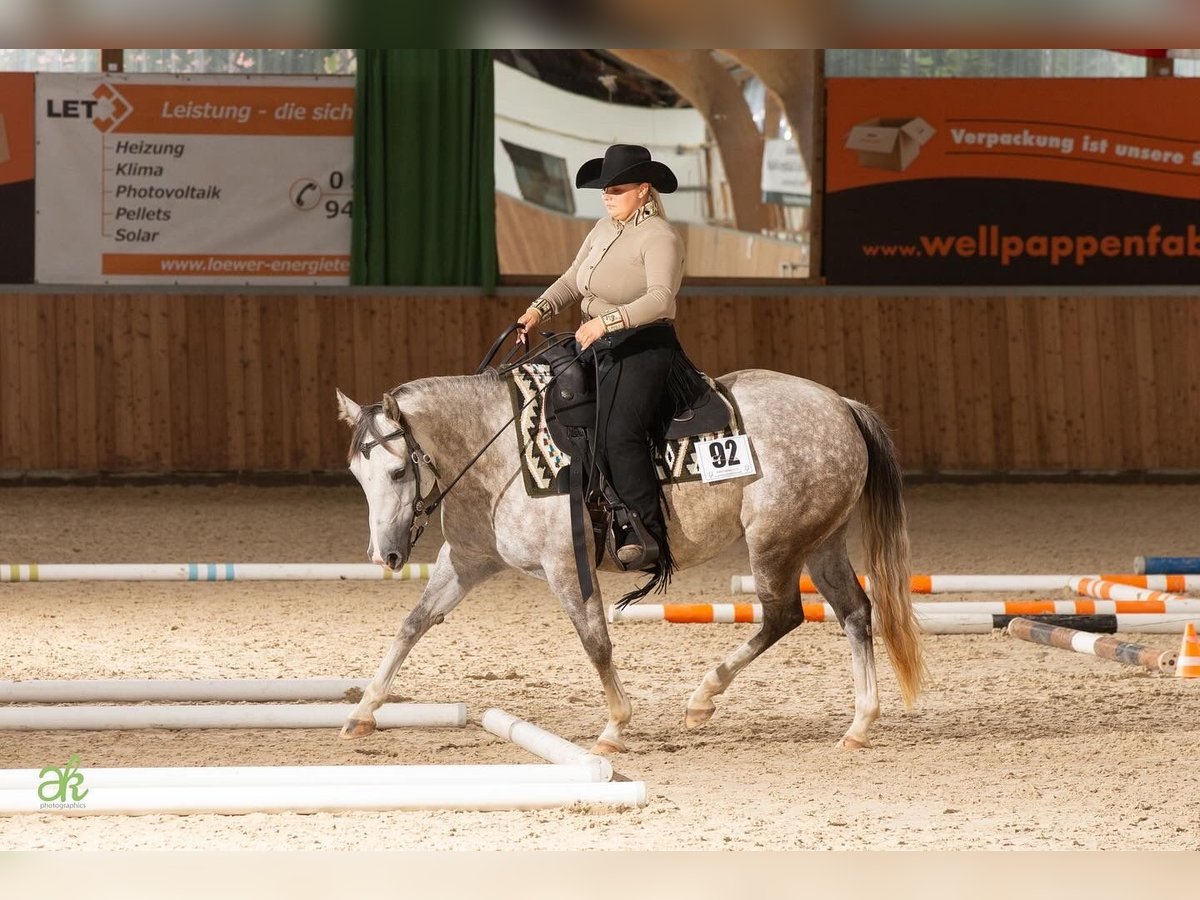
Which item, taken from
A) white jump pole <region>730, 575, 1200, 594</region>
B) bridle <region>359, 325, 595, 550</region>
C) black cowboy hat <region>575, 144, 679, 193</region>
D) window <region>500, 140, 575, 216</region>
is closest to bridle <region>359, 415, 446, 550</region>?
bridle <region>359, 325, 595, 550</region>

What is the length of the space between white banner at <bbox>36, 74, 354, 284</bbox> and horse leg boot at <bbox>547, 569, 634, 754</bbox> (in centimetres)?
865

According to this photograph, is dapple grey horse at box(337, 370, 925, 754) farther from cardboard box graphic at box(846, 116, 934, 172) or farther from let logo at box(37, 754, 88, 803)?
cardboard box graphic at box(846, 116, 934, 172)

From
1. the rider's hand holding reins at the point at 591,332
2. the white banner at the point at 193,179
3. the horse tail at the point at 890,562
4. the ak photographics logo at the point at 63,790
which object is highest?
the white banner at the point at 193,179

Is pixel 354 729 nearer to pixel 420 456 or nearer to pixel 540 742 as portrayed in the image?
pixel 540 742

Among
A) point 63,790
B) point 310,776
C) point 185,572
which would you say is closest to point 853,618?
point 310,776

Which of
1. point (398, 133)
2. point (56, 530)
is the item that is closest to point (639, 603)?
point (56, 530)

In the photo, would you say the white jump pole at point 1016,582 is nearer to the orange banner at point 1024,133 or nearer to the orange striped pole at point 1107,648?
the orange striped pole at point 1107,648

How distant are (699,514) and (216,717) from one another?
63.9 inches

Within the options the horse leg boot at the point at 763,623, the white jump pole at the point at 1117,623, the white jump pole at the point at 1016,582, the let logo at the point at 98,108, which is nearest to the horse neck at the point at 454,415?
the horse leg boot at the point at 763,623

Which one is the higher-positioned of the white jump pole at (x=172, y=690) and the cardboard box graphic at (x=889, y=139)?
the cardboard box graphic at (x=889, y=139)

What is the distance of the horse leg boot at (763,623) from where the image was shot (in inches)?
188

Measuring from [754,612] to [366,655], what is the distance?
1614 mm
